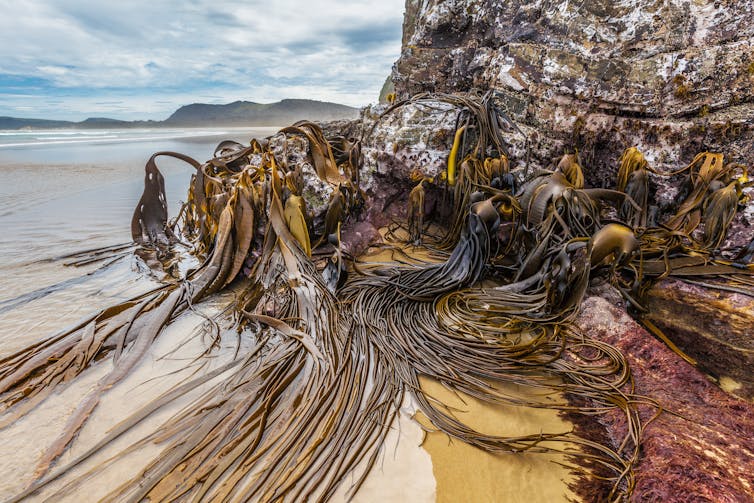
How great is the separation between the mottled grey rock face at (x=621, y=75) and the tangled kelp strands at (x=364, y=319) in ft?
1.11

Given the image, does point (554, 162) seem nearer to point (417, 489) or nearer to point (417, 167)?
point (417, 167)

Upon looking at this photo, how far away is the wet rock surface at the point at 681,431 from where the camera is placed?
0.89 metres

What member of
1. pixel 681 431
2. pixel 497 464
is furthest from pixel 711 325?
pixel 497 464

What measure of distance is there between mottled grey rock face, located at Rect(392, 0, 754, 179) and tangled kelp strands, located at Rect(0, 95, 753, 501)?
0.34 m

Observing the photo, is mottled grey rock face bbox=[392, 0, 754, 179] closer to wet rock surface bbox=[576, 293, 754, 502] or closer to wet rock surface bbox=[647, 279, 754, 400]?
wet rock surface bbox=[647, 279, 754, 400]

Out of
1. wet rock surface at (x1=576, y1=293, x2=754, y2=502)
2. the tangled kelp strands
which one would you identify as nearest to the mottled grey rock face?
the tangled kelp strands

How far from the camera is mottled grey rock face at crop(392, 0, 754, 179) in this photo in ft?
8.41

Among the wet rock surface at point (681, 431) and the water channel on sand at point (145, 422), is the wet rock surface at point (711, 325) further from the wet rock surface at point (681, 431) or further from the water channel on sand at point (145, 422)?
the water channel on sand at point (145, 422)

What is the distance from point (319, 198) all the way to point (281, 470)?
6.77ft

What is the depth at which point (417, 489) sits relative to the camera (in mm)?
1074

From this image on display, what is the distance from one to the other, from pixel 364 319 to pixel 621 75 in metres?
3.00

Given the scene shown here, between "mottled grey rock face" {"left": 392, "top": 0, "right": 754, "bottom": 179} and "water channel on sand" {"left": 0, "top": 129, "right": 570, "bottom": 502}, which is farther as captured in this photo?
"mottled grey rock face" {"left": 392, "top": 0, "right": 754, "bottom": 179}

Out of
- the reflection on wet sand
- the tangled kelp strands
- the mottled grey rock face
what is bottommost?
the reflection on wet sand

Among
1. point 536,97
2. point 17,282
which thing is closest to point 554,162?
point 536,97
